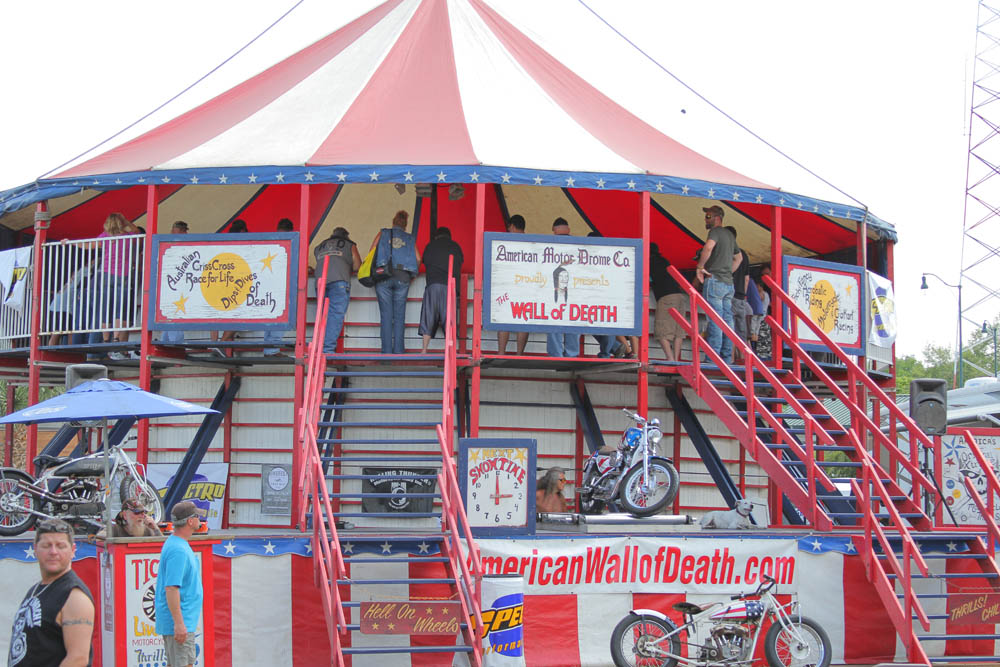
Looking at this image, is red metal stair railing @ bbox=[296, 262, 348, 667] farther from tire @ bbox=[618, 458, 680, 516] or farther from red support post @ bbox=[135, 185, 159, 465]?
tire @ bbox=[618, 458, 680, 516]

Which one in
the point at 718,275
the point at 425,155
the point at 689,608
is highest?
the point at 425,155

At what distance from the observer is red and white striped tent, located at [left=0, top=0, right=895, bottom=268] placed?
13625mm

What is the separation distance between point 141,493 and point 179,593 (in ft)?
14.1

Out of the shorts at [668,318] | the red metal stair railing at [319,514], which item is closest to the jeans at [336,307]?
the red metal stair railing at [319,514]

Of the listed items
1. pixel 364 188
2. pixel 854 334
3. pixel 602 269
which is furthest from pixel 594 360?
pixel 364 188

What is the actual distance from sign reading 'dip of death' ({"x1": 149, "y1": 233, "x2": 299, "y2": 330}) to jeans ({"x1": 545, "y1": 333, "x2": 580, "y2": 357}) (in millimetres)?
3063

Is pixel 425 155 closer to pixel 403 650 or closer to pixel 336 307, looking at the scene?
pixel 336 307

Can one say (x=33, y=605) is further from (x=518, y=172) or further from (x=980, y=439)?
(x=980, y=439)

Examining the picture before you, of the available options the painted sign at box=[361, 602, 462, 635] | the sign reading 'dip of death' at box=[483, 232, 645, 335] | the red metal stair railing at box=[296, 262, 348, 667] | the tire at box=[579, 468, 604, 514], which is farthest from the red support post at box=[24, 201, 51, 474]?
the tire at box=[579, 468, 604, 514]

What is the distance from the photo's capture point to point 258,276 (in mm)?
13266

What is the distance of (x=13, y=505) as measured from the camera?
1167cm

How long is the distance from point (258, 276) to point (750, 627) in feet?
22.1

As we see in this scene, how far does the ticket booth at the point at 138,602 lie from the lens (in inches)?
358

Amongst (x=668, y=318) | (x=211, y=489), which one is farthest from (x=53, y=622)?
(x=668, y=318)
